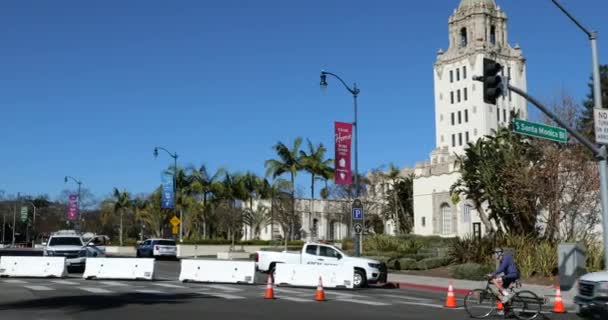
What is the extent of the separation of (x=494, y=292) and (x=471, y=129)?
284 ft

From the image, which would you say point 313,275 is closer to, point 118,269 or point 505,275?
point 118,269

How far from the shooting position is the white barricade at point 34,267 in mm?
26672

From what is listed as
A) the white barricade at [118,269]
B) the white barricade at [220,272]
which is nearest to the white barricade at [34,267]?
the white barricade at [118,269]

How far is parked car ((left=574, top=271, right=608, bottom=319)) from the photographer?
12906mm

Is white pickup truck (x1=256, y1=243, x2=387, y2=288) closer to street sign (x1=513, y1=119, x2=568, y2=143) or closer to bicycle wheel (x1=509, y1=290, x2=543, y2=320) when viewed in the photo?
street sign (x1=513, y1=119, x2=568, y2=143)

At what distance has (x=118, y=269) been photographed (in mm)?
25938

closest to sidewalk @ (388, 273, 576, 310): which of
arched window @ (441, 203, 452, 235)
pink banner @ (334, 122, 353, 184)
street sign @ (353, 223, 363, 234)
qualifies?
street sign @ (353, 223, 363, 234)

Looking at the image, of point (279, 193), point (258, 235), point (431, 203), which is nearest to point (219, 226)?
point (258, 235)

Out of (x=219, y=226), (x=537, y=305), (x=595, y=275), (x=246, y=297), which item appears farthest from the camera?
(x=219, y=226)

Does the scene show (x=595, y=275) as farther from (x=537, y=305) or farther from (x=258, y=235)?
(x=258, y=235)

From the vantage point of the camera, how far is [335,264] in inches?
1000

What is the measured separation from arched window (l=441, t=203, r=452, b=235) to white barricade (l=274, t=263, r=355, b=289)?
4275 centimetres

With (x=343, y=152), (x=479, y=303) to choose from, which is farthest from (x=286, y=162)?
(x=479, y=303)

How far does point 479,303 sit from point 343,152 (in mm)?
18517
